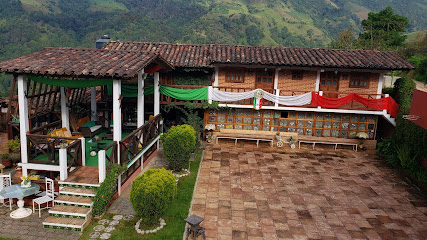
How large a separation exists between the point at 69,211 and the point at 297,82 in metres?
13.2

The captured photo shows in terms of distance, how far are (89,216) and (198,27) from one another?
168ft

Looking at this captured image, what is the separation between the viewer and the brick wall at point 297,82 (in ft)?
58.3

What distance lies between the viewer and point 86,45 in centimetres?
5422

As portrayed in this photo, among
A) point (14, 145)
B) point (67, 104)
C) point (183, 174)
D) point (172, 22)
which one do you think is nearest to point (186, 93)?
point (183, 174)

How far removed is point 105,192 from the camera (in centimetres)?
959

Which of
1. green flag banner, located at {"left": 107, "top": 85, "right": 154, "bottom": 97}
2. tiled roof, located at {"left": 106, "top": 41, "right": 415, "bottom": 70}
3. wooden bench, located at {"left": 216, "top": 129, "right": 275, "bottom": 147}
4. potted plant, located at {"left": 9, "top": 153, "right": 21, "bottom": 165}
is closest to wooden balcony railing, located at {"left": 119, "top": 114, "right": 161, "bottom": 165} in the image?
green flag banner, located at {"left": 107, "top": 85, "right": 154, "bottom": 97}

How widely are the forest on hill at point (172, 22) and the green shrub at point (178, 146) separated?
38.8 m

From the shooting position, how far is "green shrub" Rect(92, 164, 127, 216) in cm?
936

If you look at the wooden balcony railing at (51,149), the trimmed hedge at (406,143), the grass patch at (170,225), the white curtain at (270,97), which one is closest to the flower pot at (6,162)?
the wooden balcony railing at (51,149)

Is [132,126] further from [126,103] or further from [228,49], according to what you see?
[228,49]

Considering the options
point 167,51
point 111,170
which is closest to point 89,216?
point 111,170

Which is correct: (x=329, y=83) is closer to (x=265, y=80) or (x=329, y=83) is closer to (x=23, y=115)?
(x=265, y=80)

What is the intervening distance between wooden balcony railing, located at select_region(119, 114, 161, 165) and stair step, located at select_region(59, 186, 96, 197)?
1.59 metres

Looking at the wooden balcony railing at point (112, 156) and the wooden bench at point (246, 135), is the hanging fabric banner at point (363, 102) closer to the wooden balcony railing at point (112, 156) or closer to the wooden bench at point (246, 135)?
the wooden bench at point (246, 135)
